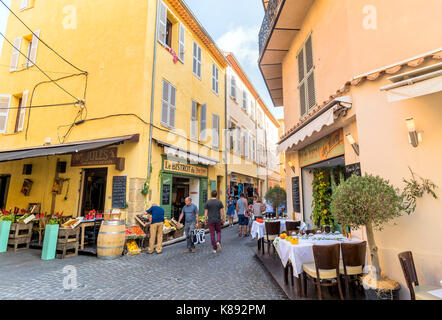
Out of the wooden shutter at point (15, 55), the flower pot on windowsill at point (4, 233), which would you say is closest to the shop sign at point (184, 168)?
the flower pot on windowsill at point (4, 233)

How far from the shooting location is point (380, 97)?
3984mm

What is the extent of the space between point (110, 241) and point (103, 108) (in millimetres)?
4702

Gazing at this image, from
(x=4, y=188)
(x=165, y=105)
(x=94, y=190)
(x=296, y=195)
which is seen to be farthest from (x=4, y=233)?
(x=296, y=195)

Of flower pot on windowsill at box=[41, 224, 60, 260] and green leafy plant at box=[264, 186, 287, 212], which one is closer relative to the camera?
flower pot on windowsill at box=[41, 224, 60, 260]

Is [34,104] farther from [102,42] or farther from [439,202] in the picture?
[439,202]

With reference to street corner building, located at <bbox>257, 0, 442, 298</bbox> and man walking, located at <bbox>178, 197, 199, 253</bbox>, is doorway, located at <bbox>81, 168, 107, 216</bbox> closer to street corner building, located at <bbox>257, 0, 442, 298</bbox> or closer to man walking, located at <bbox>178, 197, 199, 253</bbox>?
man walking, located at <bbox>178, 197, 199, 253</bbox>

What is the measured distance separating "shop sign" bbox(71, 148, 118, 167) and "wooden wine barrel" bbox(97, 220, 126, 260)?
2278 mm

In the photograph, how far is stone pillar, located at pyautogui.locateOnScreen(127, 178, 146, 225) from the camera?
730 cm

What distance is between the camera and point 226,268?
17.6 feet

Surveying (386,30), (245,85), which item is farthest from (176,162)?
(245,85)

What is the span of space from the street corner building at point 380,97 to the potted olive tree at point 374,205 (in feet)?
0.51

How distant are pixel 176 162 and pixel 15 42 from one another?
9641 millimetres

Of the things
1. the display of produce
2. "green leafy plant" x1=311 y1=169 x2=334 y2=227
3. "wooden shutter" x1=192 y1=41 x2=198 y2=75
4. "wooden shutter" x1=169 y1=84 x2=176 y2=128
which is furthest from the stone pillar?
"wooden shutter" x1=192 y1=41 x2=198 y2=75

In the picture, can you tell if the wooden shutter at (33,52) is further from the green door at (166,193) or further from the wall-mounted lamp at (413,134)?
the wall-mounted lamp at (413,134)
